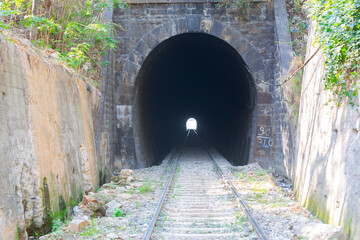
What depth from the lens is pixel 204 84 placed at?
63.6 ft

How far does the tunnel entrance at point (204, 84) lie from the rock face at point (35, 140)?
4.50 metres

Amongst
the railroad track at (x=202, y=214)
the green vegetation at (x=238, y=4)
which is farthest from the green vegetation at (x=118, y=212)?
the green vegetation at (x=238, y=4)

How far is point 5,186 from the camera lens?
317 centimetres

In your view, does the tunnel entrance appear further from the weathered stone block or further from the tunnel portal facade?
the weathered stone block

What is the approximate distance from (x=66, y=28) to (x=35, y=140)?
3.73 m

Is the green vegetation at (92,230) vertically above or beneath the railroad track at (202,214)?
above

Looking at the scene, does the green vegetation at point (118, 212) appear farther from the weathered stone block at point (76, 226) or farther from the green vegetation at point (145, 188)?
the green vegetation at point (145, 188)

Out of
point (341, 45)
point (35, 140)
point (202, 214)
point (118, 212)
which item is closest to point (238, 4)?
point (341, 45)

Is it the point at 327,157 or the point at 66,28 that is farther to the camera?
the point at 66,28

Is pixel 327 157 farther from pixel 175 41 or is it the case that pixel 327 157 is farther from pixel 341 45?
pixel 175 41

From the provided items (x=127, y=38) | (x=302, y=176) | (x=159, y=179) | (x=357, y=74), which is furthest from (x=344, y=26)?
(x=127, y=38)

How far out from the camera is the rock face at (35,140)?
3.31m

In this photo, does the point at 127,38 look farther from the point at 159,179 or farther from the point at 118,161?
the point at 159,179

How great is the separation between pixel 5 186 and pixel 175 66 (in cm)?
1251
